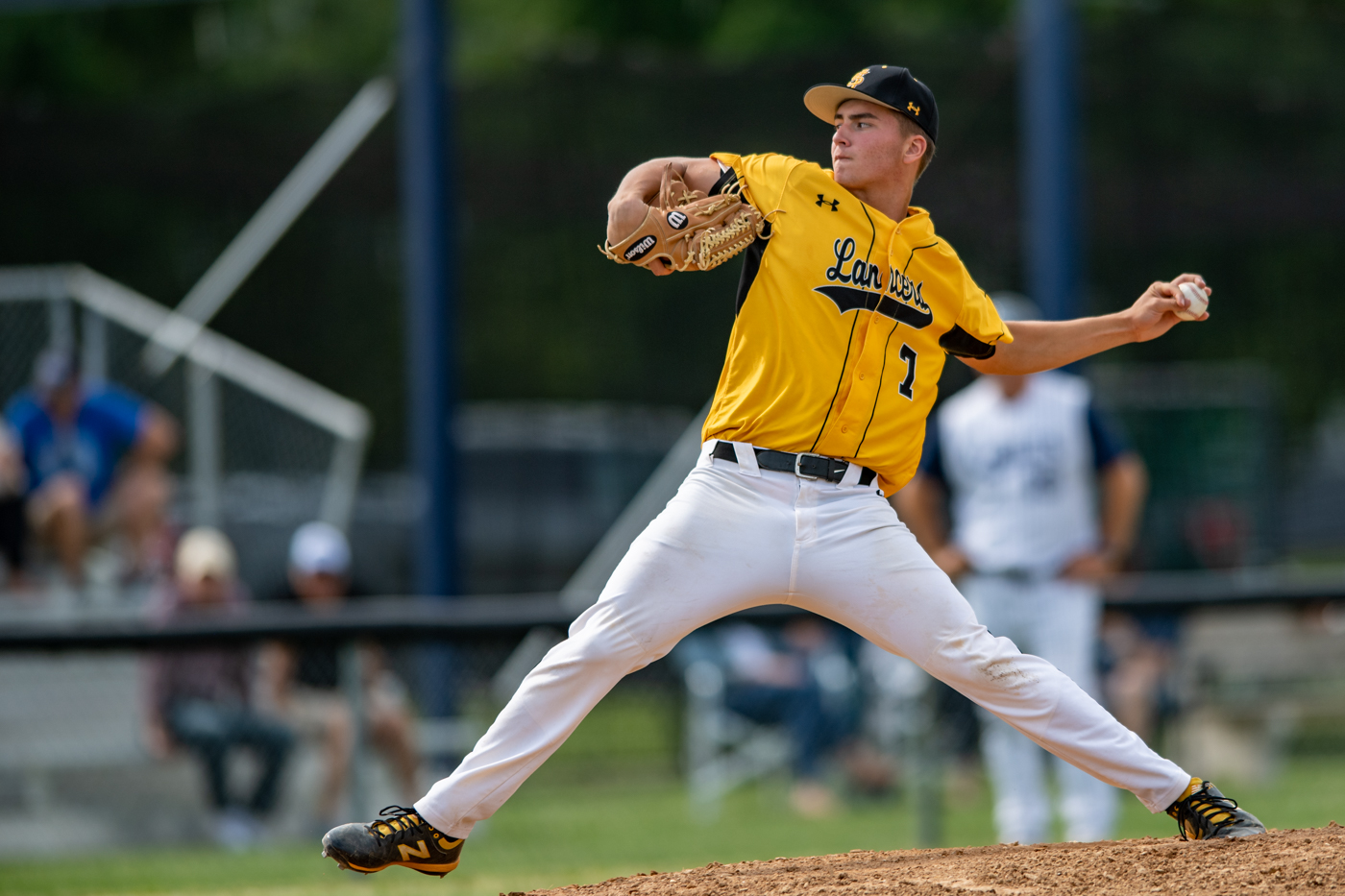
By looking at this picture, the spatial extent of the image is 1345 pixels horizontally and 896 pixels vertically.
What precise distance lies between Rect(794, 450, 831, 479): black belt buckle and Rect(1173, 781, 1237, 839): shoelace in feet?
4.41

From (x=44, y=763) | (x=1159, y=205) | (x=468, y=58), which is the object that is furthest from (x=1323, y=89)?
(x=468, y=58)

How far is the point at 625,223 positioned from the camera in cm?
390

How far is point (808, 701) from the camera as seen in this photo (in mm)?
9164

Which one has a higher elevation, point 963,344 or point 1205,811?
point 963,344

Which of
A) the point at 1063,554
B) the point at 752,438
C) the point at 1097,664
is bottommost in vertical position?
the point at 1097,664

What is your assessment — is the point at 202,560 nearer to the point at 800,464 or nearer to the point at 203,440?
the point at 203,440

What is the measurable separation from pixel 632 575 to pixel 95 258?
30.0ft

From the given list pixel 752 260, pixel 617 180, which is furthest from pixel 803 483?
pixel 617 180

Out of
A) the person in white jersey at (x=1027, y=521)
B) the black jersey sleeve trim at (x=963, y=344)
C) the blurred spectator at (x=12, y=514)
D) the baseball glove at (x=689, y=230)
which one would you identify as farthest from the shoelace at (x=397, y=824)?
the blurred spectator at (x=12, y=514)

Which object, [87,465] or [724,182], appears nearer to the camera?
[724,182]

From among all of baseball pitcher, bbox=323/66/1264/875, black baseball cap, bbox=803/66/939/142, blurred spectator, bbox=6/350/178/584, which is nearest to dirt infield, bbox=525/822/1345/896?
baseball pitcher, bbox=323/66/1264/875

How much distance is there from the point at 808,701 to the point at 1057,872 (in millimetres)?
5147

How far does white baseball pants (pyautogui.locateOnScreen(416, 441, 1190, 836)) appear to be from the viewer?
4.01 m

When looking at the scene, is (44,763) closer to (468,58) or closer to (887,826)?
(887,826)
